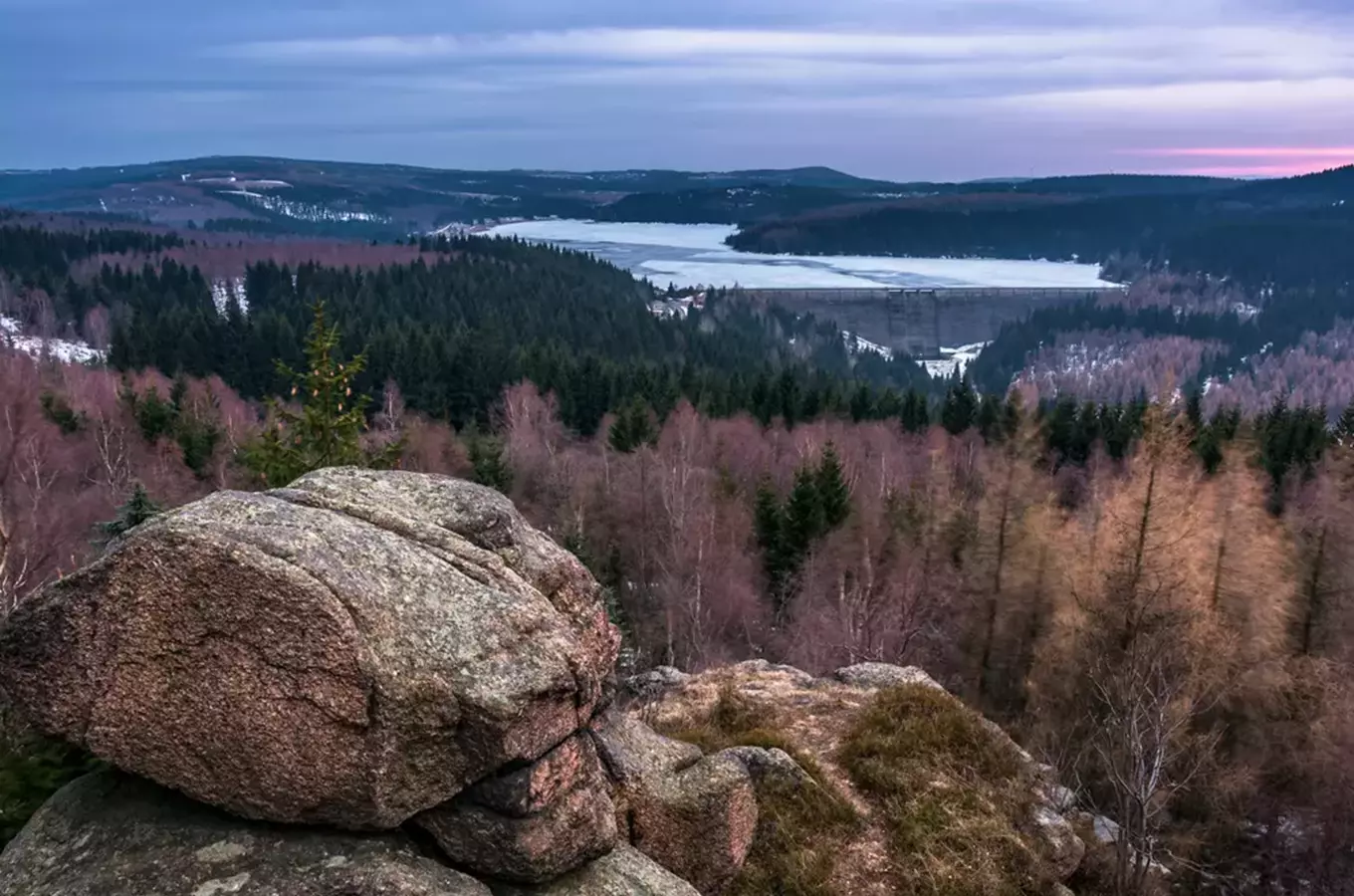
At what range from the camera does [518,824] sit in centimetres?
943

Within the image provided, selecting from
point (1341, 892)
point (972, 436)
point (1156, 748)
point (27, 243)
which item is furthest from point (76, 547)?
point (27, 243)

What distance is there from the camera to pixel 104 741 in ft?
28.2

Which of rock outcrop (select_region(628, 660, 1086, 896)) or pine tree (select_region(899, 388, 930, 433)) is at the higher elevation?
rock outcrop (select_region(628, 660, 1086, 896))

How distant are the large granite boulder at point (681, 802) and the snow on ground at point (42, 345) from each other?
126106 millimetres

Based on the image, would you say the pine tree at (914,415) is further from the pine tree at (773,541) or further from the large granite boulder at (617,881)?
the large granite boulder at (617,881)

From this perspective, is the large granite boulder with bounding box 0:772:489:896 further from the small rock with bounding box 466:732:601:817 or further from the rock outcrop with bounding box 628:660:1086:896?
the rock outcrop with bounding box 628:660:1086:896

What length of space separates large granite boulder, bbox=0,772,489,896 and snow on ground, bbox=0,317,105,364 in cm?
12675

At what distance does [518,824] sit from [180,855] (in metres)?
3.08

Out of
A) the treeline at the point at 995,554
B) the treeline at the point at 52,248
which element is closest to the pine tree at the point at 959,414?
the treeline at the point at 995,554

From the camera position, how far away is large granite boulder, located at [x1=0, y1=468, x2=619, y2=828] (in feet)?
27.6

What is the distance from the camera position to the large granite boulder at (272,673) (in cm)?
842

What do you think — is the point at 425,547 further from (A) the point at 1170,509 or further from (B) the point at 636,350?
(B) the point at 636,350

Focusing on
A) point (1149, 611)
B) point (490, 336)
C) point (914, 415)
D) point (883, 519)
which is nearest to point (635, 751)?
point (1149, 611)

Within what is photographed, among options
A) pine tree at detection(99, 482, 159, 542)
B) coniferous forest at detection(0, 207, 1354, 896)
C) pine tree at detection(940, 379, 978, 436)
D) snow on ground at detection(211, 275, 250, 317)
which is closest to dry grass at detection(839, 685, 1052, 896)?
coniferous forest at detection(0, 207, 1354, 896)
